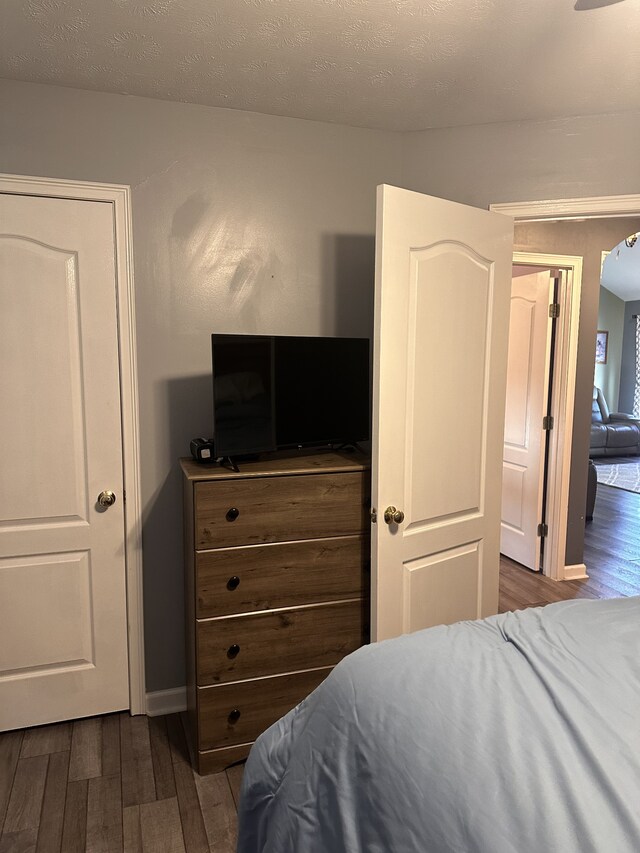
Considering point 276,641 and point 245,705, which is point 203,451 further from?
point 245,705

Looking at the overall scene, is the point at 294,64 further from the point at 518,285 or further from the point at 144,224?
the point at 518,285

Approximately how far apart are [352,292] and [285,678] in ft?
5.34

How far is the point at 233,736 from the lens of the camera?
7.26 ft

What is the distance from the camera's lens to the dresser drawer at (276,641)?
2.16m

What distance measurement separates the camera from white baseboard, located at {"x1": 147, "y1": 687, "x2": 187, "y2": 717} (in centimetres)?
257

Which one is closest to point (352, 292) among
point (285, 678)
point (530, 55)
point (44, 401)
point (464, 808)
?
point (530, 55)

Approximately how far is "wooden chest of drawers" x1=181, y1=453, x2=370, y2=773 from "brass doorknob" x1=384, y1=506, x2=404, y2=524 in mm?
155

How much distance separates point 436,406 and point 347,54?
47.8 inches

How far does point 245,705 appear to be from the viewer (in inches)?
87.3

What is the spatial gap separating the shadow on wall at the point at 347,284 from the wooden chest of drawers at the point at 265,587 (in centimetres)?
68

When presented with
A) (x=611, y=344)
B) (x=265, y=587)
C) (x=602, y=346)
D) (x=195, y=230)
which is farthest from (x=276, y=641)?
(x=611, y=344)

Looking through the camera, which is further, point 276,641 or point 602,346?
point 602,346

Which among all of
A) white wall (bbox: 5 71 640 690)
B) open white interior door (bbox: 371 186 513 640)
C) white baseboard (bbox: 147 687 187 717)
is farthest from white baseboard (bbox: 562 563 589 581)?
white baseboard (bbox: 147 687 187 717)

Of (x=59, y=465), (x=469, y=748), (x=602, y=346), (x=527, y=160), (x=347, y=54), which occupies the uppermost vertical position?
(x=347, y=54)
